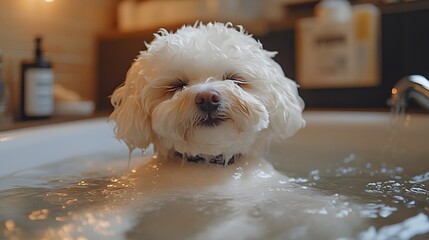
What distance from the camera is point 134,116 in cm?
108

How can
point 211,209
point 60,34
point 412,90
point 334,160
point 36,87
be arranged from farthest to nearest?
point 60,34 < point 36,87 < point 334,160 < point 412,90 < point 211,209

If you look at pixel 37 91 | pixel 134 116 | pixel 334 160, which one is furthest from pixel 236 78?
pixel 37 91

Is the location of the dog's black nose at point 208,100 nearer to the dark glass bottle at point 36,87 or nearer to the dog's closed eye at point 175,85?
the dog's closed eye at point 175,85

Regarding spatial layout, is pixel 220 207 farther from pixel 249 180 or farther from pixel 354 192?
pixel 354 192

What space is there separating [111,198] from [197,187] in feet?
0.61

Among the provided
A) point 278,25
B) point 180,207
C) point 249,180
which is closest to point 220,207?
point 180,207

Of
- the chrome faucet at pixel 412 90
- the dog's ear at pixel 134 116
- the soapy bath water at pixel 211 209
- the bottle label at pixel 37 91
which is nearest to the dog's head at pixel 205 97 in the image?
the dog's ear at pixel 134 116

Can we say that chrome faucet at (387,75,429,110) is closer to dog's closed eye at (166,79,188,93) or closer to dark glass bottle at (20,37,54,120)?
dog's closed eye at (166,79,188,93)

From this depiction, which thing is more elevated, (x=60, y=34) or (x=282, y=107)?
(x=60, y=34)

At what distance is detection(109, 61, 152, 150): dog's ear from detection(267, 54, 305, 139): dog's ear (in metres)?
0.30

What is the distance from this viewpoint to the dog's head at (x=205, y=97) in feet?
3.16

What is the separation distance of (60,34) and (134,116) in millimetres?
1502

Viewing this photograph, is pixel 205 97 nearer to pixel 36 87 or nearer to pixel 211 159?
pixel 211 159

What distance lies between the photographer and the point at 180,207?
88cm
